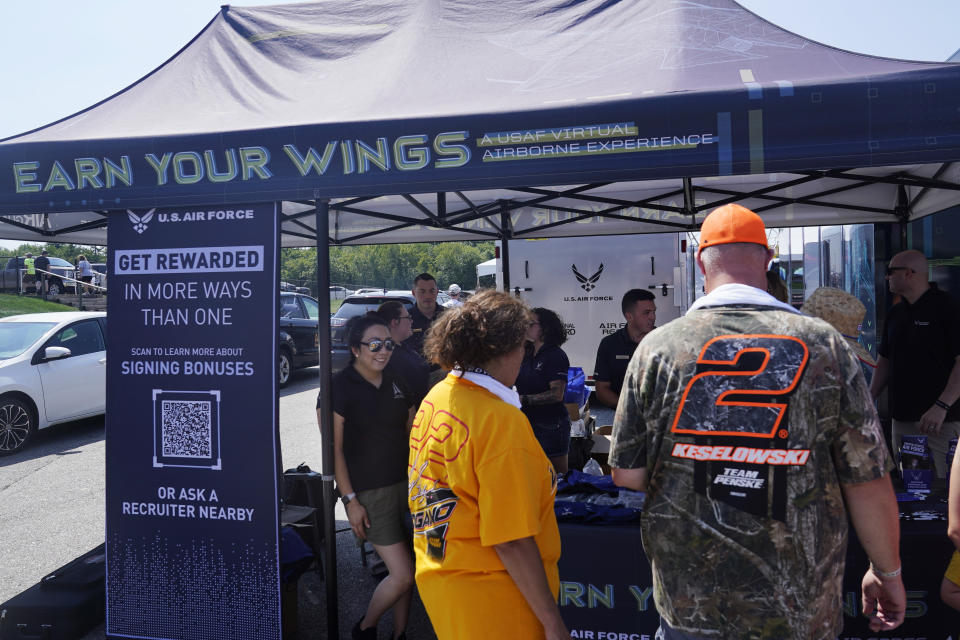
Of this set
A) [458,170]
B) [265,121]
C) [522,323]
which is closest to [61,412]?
[265,121]

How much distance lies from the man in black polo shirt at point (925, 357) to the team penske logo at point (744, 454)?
10.3 feet

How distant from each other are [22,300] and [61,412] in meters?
15.4

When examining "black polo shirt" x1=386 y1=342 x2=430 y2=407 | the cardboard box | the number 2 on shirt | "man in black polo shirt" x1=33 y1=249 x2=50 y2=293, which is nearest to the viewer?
the number 2 on shirt

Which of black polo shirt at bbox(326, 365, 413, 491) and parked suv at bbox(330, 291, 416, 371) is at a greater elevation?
parked suv at bbox(330, 291, 416, 371)

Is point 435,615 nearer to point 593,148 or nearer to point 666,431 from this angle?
point 666,431

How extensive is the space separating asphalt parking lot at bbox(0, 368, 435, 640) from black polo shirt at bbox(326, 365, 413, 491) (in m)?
1.01

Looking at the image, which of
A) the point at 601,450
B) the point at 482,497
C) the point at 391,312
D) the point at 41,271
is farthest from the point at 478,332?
the point at 41,271

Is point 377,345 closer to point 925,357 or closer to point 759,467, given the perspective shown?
point 759,467

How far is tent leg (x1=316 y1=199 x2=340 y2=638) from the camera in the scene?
308 cm

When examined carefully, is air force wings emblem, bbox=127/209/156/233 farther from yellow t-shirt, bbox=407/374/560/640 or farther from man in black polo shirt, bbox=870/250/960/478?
man in black polo shirt, bbox=870/250/960/478

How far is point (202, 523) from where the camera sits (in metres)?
3.10

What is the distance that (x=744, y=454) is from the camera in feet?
5.26

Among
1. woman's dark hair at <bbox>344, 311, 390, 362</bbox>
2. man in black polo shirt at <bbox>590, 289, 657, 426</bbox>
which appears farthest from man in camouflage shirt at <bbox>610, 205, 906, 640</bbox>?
man in black polo shirt at <bbox>590, 289, 657, 426</bbox>

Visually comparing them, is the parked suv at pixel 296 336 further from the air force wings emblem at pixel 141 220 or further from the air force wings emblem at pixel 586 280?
the air force wings emblem at pixel 141 220
